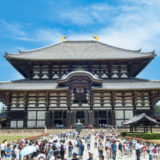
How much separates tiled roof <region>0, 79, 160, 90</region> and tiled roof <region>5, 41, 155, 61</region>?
16.6 feet

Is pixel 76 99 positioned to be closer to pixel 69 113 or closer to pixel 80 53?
pixel 69 113

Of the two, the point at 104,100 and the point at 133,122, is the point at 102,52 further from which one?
the point at 133,122

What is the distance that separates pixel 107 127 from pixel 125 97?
286 inches

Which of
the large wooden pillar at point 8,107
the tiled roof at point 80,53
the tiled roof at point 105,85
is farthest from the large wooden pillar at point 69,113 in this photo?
the large wooden pillar at point 8,107

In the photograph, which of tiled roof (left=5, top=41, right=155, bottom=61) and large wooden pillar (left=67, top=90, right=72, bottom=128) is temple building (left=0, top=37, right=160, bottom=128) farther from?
tiled roof (left=5, top=41, right=155, bottom=61)

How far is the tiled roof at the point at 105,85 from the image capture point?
41188 mm

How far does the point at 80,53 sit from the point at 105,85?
11834mm

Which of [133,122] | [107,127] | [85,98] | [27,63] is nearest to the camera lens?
[133,122]

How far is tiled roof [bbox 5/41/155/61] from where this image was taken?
152ft

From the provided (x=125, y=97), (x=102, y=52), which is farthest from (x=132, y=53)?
(x=125, y=97)

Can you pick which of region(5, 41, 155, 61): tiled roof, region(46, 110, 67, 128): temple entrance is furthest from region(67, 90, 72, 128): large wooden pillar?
region(5, 41, 155, 61): tiled roof

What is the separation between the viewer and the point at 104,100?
42.5 meters

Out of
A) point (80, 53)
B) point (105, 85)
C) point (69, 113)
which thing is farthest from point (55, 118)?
point (80, 53)

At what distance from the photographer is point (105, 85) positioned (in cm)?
4316
